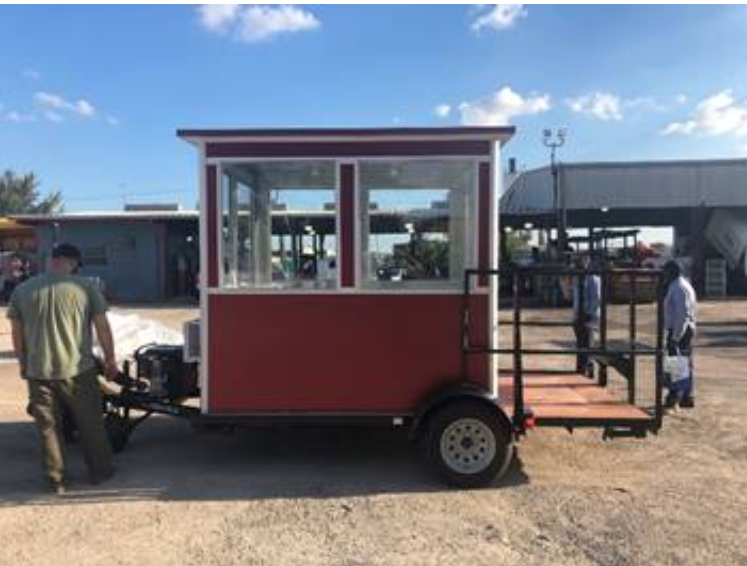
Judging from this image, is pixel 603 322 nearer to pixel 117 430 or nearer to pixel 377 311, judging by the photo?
pixel 377 311

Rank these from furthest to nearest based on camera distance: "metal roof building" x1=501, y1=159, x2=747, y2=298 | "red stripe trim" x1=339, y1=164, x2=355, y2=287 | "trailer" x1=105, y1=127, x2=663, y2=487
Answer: "metal roof building" x1=501, y1=159, x2=747, y2=298, "red stripe trim" x1=339, y1=164, x2=355, y2=287, "trailer" x1=105, y1=127, x2=663, y2=487

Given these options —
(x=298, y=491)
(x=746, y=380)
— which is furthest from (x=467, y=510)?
(x=746, y=380)

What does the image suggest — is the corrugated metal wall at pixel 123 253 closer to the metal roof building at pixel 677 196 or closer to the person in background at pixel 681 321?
the metal roof building at pixel 677 196

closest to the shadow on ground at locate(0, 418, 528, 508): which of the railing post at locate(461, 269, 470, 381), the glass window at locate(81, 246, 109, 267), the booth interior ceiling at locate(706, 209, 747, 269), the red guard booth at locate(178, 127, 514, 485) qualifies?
the red guard booth at locate(178, 127, 514, 485)

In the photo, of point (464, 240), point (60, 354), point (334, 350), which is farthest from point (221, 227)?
point (464, 240)

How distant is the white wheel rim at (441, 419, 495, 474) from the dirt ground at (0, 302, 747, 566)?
0.23 m

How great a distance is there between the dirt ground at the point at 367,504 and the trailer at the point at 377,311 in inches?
19.3

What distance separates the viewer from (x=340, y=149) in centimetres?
782

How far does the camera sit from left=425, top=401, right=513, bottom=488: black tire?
7.49 m

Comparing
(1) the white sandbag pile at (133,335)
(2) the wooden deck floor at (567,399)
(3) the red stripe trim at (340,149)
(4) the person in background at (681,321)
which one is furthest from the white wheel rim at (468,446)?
(1) the white sandbag pile at (133,335)

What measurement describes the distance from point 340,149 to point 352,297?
1.19 m

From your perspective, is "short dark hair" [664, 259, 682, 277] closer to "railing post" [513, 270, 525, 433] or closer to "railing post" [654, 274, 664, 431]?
"railing post" [654, 274, 664, 431]

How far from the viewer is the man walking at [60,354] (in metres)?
7.44

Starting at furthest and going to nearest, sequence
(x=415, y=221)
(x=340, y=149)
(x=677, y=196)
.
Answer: (x=677, y=196), (x=415, y=221), (x=340, y=149)
